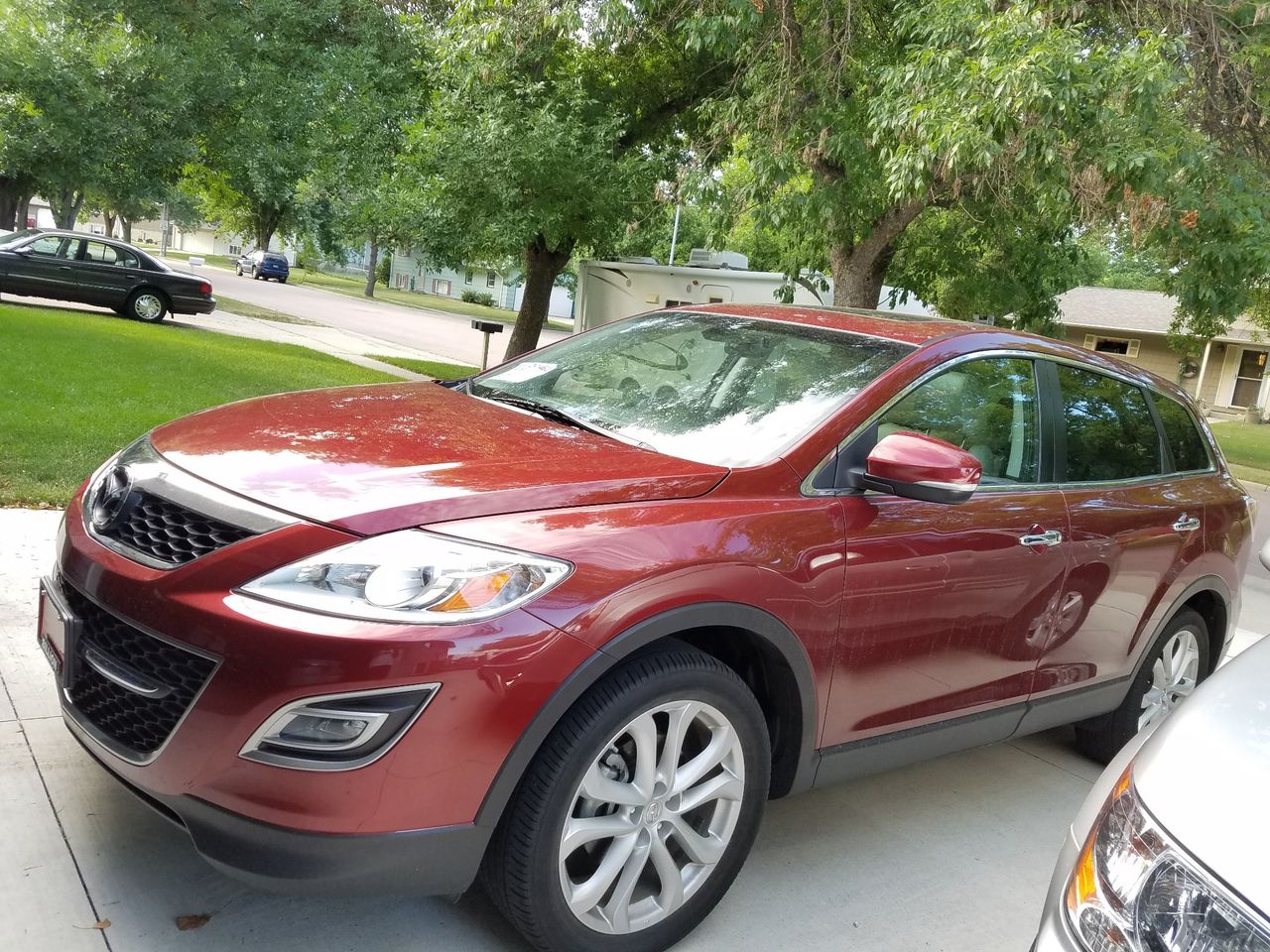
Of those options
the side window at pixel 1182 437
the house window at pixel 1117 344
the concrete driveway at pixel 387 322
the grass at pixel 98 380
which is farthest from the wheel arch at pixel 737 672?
the house window at pixel 1117 344

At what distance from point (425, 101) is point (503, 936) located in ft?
43.5

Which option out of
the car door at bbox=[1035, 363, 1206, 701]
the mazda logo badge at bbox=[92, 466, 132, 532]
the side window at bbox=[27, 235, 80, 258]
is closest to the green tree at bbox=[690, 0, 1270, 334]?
the car door at bbox=[1035, 363, 1206, 701]

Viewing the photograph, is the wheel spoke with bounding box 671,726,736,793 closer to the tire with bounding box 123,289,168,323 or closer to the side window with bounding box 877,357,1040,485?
the side window with bounding box 877,357,1040,485

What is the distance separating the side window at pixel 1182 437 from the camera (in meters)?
4.56

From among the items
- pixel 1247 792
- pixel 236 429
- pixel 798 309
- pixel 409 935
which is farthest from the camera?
pixel 798 309

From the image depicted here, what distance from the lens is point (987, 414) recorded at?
376 centimetres

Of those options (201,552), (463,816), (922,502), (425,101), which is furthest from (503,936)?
(425,101)

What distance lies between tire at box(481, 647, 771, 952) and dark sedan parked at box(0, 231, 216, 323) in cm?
1887

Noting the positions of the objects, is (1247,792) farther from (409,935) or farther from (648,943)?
(409,935)

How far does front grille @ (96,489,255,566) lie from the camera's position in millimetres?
2510

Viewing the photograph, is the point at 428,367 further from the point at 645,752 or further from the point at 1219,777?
the point at 1219,777

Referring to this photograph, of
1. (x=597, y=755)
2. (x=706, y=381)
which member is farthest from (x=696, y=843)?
(x=706, y=381)

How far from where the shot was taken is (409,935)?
281 cm

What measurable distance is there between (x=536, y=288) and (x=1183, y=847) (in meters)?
15.1
